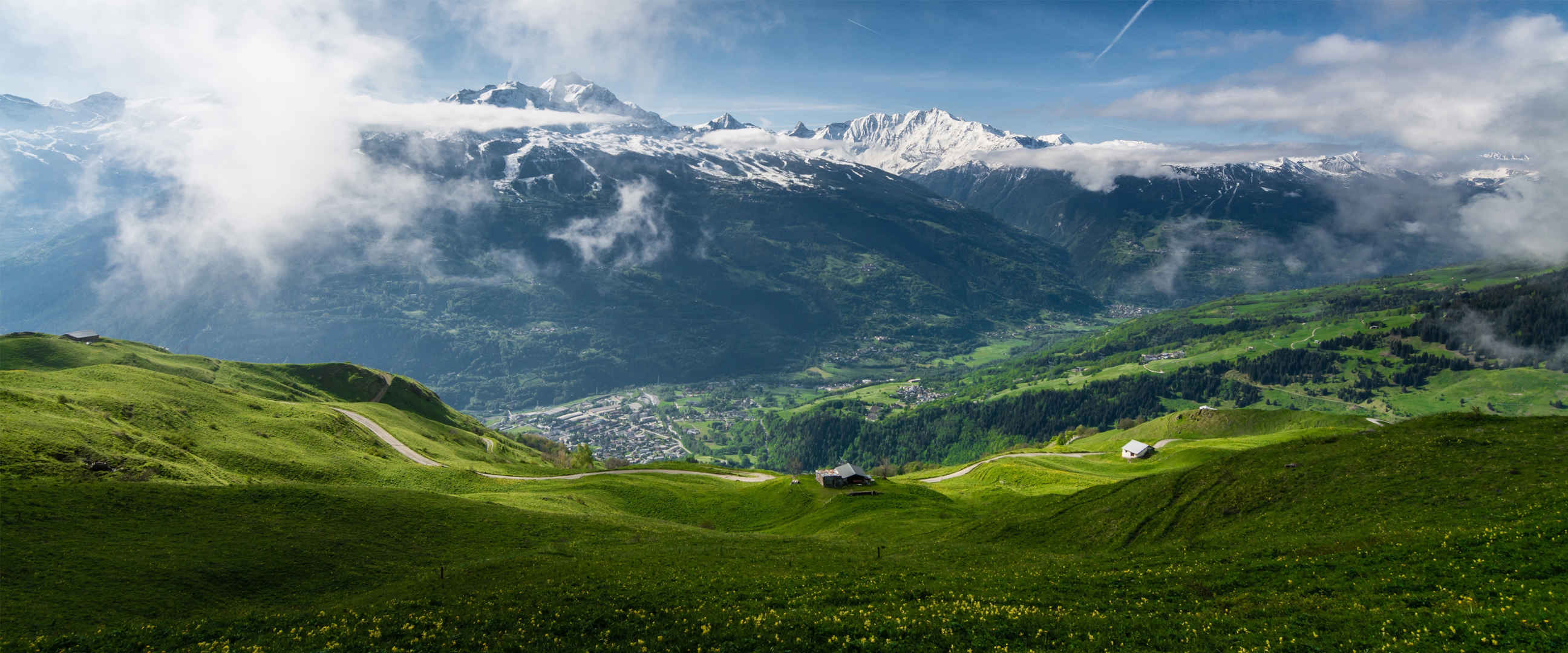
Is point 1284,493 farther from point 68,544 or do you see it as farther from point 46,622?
point 68,544

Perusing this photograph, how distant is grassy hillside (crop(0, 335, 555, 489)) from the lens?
54.6 metres

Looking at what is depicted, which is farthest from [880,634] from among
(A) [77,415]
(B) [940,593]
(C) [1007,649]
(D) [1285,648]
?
(A) [77,415]

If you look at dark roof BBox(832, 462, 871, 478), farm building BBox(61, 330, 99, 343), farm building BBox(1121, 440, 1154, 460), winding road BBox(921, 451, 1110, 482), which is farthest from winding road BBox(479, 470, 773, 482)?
farm building BBox(61, 330, 99, 343)

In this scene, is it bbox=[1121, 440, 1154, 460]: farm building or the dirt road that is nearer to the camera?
the dirt road

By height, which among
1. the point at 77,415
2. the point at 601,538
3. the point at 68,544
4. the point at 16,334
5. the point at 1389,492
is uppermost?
the point at 16,334

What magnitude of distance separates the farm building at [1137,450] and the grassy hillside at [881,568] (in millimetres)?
70852

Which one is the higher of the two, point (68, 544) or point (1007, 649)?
point (68, 544)

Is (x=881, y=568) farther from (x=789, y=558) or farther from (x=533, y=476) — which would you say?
(x=533, y=476)

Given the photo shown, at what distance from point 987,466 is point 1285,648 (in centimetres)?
10432

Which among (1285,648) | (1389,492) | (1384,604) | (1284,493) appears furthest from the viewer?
(1284,493)

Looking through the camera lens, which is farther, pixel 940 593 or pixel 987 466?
pixel 987 466

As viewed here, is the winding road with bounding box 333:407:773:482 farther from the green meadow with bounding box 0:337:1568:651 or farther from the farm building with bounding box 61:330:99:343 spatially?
the farm building with bounding box 61:330:99:343

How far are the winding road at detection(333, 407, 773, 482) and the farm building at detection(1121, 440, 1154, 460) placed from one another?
Result: 230 feet

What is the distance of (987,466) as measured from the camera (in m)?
122
